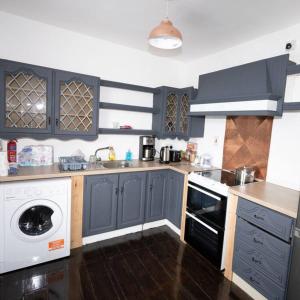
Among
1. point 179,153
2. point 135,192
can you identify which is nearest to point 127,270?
point 135,192

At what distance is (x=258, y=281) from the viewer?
67.8 inches

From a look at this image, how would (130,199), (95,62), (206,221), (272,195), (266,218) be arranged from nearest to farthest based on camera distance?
(266,218) → (272,195) → (206,221) → (130,199) → (95,62)

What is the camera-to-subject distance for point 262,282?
1.69 meters

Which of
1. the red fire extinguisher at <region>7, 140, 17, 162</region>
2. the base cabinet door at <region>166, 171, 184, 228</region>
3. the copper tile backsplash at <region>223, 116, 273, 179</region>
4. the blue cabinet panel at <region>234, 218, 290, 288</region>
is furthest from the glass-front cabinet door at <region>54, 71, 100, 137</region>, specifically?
the blue cabinet panel at <region>234, 218, 290, 288</region>

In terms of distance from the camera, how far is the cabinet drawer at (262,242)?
5.04 feet

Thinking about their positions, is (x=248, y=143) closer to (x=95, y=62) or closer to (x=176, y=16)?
(x=176, y=16)

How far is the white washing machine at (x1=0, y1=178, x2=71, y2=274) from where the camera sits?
6.15 ft

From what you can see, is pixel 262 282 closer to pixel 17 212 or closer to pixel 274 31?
pixel 17 212

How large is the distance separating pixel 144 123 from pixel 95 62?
1090 millimetres

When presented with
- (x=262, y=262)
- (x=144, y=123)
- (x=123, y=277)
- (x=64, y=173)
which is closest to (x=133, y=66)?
(x=144, y=123)

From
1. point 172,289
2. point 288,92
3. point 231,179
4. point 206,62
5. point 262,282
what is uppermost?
point 206,62

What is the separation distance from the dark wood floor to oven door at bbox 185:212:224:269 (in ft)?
0.30

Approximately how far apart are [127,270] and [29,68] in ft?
7.39

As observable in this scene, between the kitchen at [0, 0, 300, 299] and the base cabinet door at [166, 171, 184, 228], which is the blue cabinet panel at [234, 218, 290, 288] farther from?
the base cabinet door at [166, 171, 184, 228]
